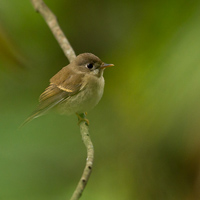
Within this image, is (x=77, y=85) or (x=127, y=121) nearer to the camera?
(x=127, y=121)

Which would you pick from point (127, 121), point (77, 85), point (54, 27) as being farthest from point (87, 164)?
point (54, 27)

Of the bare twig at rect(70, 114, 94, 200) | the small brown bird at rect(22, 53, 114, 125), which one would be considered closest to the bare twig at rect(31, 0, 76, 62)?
Result: the small brown bird at rect(22, 53, 114, 125)

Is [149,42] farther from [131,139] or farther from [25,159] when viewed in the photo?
[25,159]

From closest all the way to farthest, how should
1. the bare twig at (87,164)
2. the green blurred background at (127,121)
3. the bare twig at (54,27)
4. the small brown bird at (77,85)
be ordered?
the bare twig at (87,164) → the green blurred background at (127,121) → the small brown bird at (77,85) → the bare twig at (54,27)

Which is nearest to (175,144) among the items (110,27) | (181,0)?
(181,0)

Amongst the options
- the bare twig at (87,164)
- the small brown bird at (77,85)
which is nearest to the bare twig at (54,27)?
the small brown bird at (77,85)

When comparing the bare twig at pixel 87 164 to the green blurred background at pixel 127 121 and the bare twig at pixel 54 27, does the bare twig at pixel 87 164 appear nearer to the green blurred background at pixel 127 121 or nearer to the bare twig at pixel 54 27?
the green blurred background at pixel 127 121

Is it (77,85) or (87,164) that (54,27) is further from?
(87,164)
